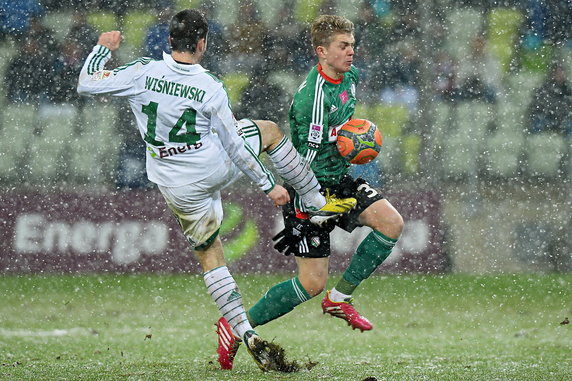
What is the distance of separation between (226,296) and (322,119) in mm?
1058

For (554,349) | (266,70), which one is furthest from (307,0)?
(554,349)

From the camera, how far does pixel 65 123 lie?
10.7m

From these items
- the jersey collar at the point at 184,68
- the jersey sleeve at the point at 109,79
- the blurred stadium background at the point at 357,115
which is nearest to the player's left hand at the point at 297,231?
the jersey collar at the point at 184,68

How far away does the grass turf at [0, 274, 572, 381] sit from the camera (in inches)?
216

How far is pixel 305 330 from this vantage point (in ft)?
25.8

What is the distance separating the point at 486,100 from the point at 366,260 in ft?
17.3

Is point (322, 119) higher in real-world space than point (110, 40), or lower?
lower

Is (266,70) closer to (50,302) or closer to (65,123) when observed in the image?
(65,123)

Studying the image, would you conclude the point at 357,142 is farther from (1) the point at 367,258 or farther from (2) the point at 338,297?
(2) the point at 338,297

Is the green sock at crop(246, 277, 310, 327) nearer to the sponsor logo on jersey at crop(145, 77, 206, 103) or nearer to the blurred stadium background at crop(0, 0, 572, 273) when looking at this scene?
the sponsor logo on jersey at crop(145, 77, 206, 103)

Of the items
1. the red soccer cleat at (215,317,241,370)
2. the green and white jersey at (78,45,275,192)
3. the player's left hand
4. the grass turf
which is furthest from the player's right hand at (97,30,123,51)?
the grass turf

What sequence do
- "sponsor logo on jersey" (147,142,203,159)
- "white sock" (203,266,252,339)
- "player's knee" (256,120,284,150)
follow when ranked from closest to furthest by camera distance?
"sponsor logo on jersey" (147,142,203,159)
"white sock" (203,266,252,339)
"player's knee" (256,120,284,150)

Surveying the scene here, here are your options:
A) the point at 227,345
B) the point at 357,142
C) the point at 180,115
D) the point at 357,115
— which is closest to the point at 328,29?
the point at 357,142

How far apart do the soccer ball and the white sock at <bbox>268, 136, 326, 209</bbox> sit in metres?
0.23
